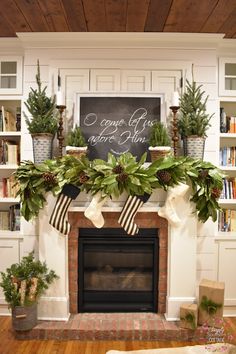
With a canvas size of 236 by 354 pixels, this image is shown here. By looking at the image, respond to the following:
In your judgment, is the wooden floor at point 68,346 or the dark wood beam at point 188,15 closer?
the dark wood beam at point 188,15

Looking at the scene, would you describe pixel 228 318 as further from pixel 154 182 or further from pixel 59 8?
pixel 59 8

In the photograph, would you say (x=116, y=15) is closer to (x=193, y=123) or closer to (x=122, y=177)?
(x=193, y=123)

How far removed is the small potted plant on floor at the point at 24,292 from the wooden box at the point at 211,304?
4.49 feet

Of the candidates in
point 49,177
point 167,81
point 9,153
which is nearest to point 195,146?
point 167,81

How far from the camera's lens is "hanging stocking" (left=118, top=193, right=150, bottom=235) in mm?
2834

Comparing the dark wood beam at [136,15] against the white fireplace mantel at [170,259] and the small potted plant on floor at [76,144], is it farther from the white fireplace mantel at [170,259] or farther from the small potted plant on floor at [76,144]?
the white fireplace mantel at [170,259]

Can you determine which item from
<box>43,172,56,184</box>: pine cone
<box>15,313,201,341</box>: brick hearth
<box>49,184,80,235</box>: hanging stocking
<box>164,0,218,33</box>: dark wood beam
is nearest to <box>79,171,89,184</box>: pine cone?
<box>49,184,80,235</box>: hanging stocking

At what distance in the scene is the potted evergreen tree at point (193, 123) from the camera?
9.57 ft

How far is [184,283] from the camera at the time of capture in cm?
296

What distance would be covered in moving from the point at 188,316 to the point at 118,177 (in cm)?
133

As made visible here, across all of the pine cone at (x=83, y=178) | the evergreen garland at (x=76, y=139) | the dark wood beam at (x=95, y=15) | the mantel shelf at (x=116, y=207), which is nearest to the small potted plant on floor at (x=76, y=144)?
the evergreen garland at (x=76, y=139)

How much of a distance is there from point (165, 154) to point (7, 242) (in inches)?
70.3

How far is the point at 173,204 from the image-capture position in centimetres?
287

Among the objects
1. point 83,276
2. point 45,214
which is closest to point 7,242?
point 45,214
